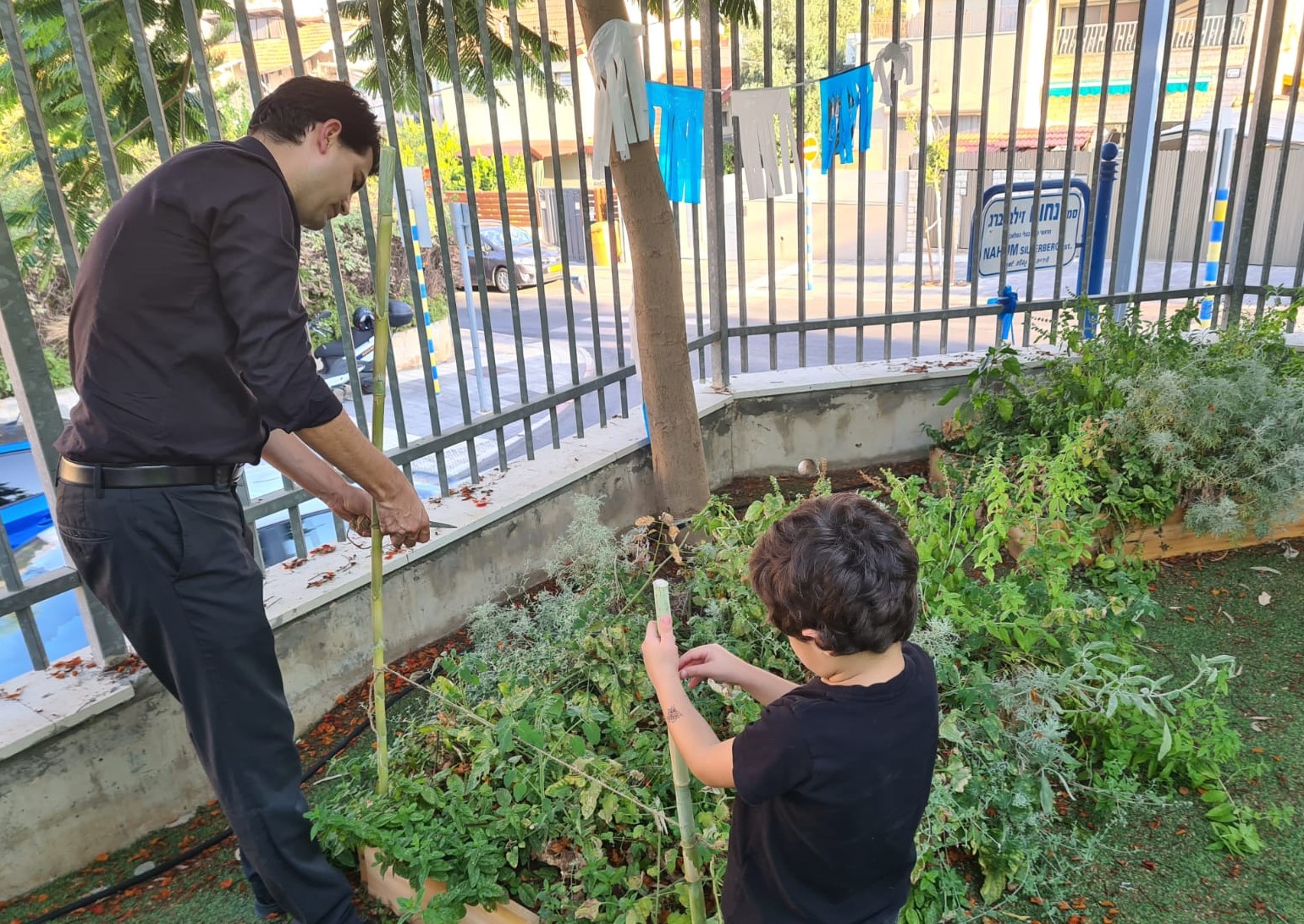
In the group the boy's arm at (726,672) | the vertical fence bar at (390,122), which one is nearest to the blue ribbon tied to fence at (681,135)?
the vertical fence bar at (390,122)

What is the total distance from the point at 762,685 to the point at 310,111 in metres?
1.61

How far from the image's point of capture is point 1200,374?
3.94 m

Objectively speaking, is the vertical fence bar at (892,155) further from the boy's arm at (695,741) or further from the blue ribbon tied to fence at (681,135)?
the boy's arm at (695,741)

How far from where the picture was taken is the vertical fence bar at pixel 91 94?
2.34 metres

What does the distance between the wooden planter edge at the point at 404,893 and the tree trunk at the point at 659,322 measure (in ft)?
7.08

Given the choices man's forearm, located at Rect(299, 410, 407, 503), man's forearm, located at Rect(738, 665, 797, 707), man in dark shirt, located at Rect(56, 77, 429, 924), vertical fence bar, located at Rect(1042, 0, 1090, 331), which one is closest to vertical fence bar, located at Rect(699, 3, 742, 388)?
vertical fence bar, located at Rect(1042, 0, 1090, 331)

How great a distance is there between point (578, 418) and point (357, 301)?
8.43 meters

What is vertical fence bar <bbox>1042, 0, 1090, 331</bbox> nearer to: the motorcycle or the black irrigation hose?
the black irrigation hose

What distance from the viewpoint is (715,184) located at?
15.1 feet

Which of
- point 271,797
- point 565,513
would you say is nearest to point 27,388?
point 271,797

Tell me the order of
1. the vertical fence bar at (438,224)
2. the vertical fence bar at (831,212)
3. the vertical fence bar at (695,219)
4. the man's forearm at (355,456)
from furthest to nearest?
1. the vertical fence bar at (831,212)
2. the vertical fence bar at (695,219)
3. the vertical fence bar at (438,224)
4. the man's forearm at (355,456)

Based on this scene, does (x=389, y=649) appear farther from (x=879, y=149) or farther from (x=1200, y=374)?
(x=879, y=149)

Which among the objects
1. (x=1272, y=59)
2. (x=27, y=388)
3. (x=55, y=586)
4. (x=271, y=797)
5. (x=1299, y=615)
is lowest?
(x=1299, y=615)

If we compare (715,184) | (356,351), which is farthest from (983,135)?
(356,351)
